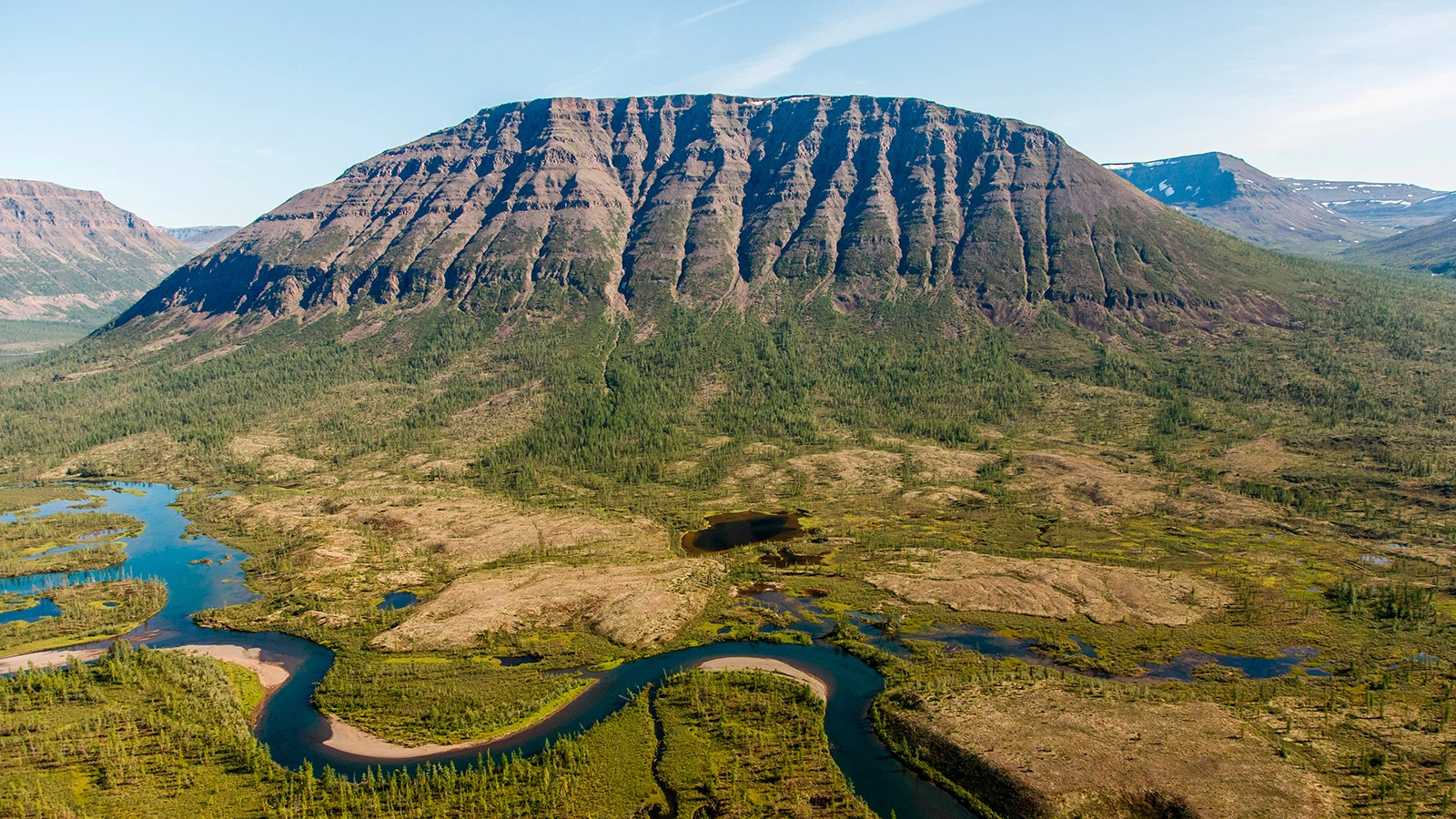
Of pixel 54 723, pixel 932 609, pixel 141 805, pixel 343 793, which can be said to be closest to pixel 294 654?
pixel 54 723

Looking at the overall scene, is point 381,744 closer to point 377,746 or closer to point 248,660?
point 377,746

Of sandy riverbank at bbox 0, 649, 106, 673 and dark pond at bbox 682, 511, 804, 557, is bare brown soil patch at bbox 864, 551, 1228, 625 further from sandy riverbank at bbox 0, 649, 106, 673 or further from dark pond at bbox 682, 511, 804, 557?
sandy riverbank at bbox 0, 649, 106, 673

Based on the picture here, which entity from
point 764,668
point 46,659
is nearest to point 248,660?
point 46,659

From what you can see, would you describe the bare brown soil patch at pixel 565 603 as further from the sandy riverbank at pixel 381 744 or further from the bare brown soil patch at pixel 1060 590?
the bare brown soil patch at pixel 1060 590

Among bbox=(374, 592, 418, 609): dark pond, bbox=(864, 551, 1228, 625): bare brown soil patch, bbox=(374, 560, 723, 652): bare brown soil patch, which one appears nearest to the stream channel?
bbox=(374, 560, 723, 652): bare brown soil patch

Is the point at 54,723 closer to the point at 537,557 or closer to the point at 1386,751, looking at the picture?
the point at 537,557

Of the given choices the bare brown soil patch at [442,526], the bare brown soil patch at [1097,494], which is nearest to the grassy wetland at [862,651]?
the bare brown soil patch at [1097,494]

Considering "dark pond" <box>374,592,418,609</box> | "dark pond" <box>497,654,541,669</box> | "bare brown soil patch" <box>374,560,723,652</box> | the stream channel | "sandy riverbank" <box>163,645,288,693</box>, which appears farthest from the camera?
"dark pond" <box>374,592,418,609</box>
